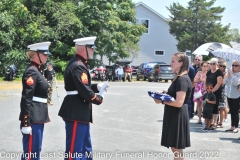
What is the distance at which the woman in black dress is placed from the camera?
5383mm

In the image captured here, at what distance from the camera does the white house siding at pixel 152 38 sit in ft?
173

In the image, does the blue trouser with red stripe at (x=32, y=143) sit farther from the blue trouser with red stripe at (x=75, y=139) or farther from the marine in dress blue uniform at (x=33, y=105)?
the blue trouser with red stripe at (x=75, y=139)

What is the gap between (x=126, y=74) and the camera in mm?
33781

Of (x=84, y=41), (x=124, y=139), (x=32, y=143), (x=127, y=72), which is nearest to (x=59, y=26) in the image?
(x=127, y=72)

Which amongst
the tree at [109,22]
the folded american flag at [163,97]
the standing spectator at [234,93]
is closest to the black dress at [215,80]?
the standing spectator at [234,93]

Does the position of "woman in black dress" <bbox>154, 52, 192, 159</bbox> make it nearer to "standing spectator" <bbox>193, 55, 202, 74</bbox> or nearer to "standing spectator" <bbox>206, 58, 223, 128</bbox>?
"standing spectator" <bbox>206, 58, 223, 128</bbox>

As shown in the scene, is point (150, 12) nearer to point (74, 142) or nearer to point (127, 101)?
point (127, 101)

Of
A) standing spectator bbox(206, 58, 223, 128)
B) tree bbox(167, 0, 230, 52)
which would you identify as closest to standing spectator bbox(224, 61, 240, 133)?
Answer: standing spectator bbox(206, 58, 223, 128)

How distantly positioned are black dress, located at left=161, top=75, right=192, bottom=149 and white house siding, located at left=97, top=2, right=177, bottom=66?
47.0 meters

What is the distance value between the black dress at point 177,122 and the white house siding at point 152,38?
154ft

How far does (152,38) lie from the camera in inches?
2089

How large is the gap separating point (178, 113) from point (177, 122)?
0.12 metres

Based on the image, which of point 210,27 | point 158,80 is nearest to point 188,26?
point 210,27

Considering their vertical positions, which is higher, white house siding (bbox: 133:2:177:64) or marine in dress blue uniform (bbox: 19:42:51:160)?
white house siding (bbox: 133:2:177:64)
